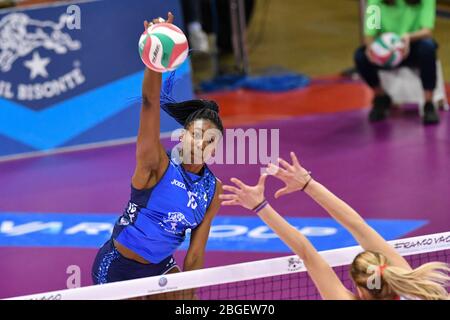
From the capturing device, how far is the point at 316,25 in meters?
15.2

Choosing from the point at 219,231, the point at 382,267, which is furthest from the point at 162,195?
the point at 219,231

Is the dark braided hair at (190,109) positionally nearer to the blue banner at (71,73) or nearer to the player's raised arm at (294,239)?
the player's raised arm at (294,239)

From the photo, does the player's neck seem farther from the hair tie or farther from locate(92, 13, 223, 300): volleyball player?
the hair tie

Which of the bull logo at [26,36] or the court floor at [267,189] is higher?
the bull logo at [26,36]

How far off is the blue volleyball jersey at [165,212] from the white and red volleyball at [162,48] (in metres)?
0.59

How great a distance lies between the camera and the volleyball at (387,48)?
989cm

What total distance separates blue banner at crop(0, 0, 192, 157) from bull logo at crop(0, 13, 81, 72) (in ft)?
0.03

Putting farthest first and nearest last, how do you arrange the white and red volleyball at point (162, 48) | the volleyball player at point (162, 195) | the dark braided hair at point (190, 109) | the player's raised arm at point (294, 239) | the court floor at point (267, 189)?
the court floor at point (267, 189) < the dark braided hair at point (190, 109) < the volleyball player at point (162, 195) < the white and red volleyball at point (162, 48) < the player's raised arm at point (294, 239)

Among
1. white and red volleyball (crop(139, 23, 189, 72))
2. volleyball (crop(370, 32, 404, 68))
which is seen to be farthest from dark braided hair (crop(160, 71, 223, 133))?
volleyball (crop(370, 32, 404, 68))

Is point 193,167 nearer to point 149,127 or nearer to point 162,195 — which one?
point 162,195

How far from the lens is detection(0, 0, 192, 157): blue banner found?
31.3ft

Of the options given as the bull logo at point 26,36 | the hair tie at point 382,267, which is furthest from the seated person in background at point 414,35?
the hair tie at point 382,267

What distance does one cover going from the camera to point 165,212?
480 cm

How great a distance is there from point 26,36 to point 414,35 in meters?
4.32
